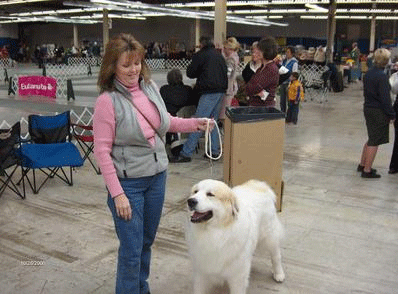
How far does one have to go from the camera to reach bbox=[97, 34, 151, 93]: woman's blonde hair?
6.46 feet

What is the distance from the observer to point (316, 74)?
16688 millimetres

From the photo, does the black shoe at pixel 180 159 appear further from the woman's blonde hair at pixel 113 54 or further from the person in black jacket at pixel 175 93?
the woman's blonde hair at pixel 113 54

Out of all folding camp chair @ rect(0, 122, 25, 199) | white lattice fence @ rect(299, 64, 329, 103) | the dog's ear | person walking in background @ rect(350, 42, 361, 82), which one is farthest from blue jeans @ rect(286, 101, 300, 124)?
person walking in background @ rect(350, 42, 361, 82)

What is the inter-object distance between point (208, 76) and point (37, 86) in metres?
7.45

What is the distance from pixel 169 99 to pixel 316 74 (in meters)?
11.8

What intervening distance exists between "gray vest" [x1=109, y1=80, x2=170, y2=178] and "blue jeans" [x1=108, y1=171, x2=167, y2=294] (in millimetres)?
58

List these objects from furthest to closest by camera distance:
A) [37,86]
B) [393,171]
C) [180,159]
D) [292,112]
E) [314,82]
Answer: [314,82]
[37,86]
[292,112]
[180,159]
[393,171]

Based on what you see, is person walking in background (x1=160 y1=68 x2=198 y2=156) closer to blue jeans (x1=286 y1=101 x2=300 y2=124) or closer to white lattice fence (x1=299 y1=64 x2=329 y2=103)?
blue jeans (x1=286 y1=101 x2=300 y2=124)

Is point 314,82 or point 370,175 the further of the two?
point 314,82

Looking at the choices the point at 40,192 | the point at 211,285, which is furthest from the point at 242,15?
the point at 211,285

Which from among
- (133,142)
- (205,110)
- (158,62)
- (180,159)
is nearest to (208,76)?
(205,110)

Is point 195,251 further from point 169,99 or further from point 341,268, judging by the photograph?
point 169,99

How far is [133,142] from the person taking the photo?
2072 mm

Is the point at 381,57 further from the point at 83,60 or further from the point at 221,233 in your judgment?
the point at 83,60
